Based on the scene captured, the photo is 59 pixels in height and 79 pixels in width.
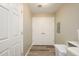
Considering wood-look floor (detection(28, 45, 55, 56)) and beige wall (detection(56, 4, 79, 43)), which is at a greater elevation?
beige wall (detection(56, 4, 79, 43))

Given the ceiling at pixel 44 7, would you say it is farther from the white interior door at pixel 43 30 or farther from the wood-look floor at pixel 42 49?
the wood-look floor at pixel 42 49

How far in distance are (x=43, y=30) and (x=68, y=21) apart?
0.38m

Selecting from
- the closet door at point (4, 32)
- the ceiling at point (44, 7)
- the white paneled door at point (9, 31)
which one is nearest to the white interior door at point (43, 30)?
the ceiling at point (44, 7)

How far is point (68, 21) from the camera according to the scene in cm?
131

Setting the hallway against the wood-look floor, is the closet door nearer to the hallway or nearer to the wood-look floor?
the hallway

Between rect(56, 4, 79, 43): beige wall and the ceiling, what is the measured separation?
0.27ft

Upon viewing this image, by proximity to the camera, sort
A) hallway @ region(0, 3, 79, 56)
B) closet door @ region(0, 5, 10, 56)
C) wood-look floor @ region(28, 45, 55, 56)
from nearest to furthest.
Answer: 1. closet door @ region(0, 5, 10, 56)
2. hallway @ region(0, 3, 79, 56)
3. wood-look floor @ region(28, 45, 55, 56)

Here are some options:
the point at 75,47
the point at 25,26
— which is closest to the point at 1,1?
the point at 25,26

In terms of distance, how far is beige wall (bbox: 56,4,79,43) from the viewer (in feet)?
4.22

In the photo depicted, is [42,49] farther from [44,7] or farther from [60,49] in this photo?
[44,7]

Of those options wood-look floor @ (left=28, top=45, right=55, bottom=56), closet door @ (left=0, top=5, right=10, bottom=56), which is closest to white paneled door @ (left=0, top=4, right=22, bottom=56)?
closet door @ (left=0, top=5, right=10, bottom=56)

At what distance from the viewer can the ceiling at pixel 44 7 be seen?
1321 millimetres

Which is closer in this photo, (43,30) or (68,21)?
(68,21)

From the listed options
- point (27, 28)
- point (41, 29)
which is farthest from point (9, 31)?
point (41, 29)
